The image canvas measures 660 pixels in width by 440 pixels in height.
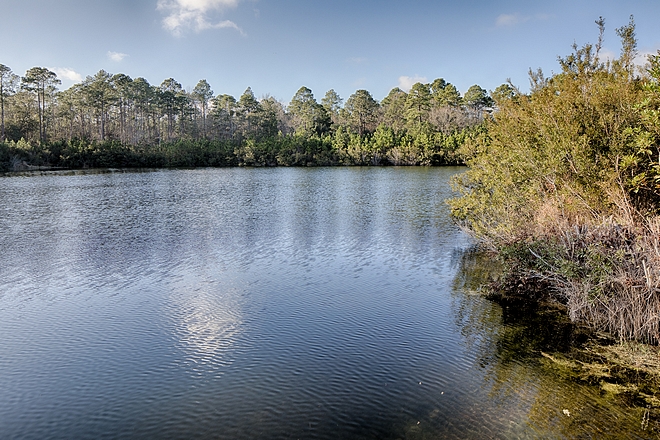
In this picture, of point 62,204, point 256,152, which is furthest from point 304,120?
point 62,204

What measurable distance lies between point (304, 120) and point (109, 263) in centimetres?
8357

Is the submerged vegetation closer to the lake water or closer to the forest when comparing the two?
the lake water

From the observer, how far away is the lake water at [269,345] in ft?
22.8

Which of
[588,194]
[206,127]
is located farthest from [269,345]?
[206,127]

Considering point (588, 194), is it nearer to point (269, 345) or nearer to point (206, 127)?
point (269, 345)

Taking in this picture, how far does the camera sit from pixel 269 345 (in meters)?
9.55

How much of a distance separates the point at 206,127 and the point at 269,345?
3863 inches

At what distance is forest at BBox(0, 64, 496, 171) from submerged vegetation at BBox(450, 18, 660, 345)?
56.1 metres

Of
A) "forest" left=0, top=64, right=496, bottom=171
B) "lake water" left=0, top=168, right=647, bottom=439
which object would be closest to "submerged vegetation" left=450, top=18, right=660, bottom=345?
"lake water" left=0, top=168, right=647, bottom=439

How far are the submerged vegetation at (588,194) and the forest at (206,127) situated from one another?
56077 mm

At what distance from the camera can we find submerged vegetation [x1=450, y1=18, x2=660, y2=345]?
29.2 ft

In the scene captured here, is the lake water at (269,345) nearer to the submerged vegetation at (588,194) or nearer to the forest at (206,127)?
the submerged vegetation at (588,194)

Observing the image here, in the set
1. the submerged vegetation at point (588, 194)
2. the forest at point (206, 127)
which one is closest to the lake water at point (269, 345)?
the submerged vegetation at point (588, 194)

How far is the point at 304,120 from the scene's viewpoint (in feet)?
316
